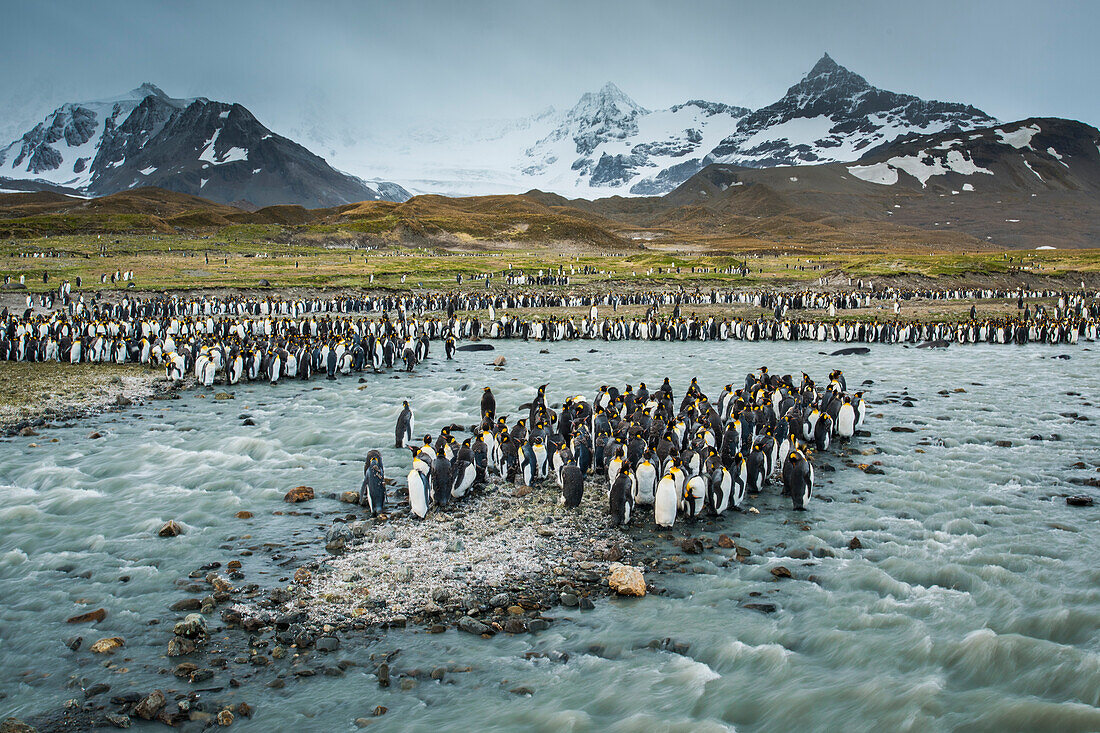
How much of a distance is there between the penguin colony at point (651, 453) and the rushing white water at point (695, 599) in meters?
0.51

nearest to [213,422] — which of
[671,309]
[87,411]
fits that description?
[87,411]

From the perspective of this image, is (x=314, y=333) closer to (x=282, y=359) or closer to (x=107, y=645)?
(x=282, y=359)

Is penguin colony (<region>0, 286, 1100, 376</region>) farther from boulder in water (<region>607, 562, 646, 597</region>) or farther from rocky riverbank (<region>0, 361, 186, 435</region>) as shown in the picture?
boulder in water (<region>607, 562, 646, 597</region>)

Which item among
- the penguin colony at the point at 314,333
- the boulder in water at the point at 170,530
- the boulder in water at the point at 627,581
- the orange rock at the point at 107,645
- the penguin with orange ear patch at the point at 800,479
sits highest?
the penguin colony at the point at 314,333

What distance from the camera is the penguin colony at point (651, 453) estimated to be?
28.3 ft

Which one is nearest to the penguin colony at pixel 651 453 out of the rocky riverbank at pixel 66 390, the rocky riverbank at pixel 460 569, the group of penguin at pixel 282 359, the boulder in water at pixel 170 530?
the rocky riverbank at pixel 460 569

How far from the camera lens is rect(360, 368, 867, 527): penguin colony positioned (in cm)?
862

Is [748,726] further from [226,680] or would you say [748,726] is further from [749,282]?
[749,282]

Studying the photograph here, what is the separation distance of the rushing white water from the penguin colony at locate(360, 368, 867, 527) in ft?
1.68

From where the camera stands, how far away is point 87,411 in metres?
13.7

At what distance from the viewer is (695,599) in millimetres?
6547

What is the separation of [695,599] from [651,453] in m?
2.84

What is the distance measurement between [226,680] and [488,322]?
82.4 feet

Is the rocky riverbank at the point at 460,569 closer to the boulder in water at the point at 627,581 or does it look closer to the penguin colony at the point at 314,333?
the boulder in water at the point at 627,581
